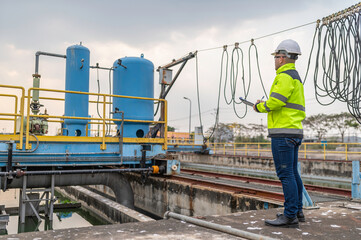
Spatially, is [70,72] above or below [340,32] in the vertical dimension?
below

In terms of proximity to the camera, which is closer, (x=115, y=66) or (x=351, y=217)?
(x=351, y=217)

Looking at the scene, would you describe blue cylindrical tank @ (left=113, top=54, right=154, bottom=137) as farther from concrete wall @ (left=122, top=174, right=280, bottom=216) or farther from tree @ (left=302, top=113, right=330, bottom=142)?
tree @ (left=302, top=113, right=330, bottom=142)

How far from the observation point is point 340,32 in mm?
8703

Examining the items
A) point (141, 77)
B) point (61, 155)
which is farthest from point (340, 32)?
point (61, 155)

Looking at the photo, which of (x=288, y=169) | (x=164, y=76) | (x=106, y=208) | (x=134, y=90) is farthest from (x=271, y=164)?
(x=288, y=169)

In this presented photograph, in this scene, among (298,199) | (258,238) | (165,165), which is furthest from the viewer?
(165,165)

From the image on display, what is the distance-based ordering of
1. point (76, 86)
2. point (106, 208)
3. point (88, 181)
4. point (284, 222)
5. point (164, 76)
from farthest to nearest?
1. point (164, 76)
2. point (76, 86)
3. point (106, 208)
4. point (88, 181)
5. point (284, 222)

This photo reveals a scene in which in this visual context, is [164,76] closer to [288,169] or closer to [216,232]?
[288,169]

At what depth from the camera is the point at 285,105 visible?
3.22 metres

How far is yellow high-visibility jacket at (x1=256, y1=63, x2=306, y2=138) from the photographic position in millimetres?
3158

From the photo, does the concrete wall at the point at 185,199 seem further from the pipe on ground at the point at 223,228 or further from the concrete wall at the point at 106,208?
the pipe on ground at the point at 223,228

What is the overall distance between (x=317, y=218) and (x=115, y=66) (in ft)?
23.5

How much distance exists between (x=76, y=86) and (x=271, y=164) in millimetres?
12070

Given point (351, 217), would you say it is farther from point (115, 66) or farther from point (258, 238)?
point (115, 66)
